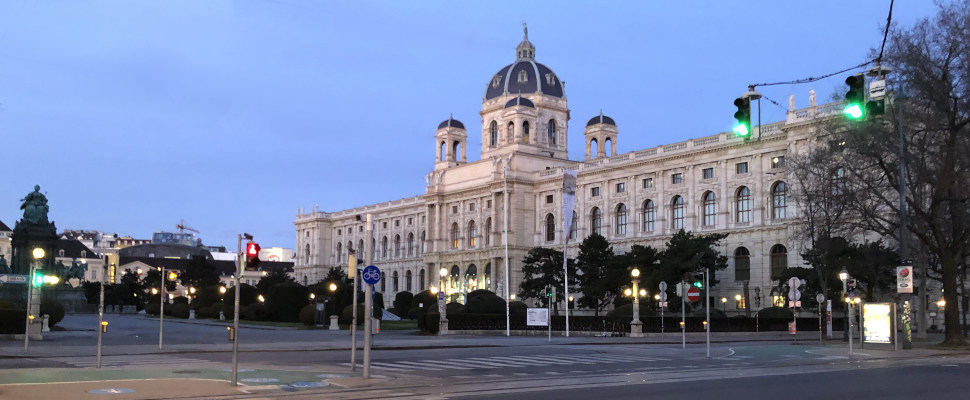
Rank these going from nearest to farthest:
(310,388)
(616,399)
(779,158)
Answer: (616,399)
(310,388)
(779,158)

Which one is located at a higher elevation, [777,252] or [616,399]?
[777,252]

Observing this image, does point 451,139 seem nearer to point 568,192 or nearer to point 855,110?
point 568,192

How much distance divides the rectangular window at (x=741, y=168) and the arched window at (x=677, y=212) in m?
8.22

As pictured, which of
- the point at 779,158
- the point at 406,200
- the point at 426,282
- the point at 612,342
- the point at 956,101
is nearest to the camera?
the point at 956,101

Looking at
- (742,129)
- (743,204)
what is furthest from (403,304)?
(742,129)

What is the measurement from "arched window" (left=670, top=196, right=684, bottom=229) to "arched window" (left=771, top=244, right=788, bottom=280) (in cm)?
1296

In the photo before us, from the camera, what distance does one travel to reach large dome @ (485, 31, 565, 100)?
13275cm

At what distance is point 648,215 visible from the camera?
108 metres

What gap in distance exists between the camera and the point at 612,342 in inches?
1887

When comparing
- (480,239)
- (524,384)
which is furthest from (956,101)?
(480,239)

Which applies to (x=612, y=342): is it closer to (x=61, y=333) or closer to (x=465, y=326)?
(x=465, y=326)

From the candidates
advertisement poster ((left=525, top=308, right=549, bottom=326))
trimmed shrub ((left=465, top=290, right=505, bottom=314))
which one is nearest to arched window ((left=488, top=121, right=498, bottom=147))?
trimmed shrub ((left=465, top=290, right=505, bottom=314))

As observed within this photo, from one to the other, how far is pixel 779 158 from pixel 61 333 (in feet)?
218

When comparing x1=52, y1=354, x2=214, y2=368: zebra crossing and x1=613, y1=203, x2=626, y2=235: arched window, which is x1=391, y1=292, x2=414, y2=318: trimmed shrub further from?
x1=52, y1=354, x2=214, y2=368: zebra crossing
